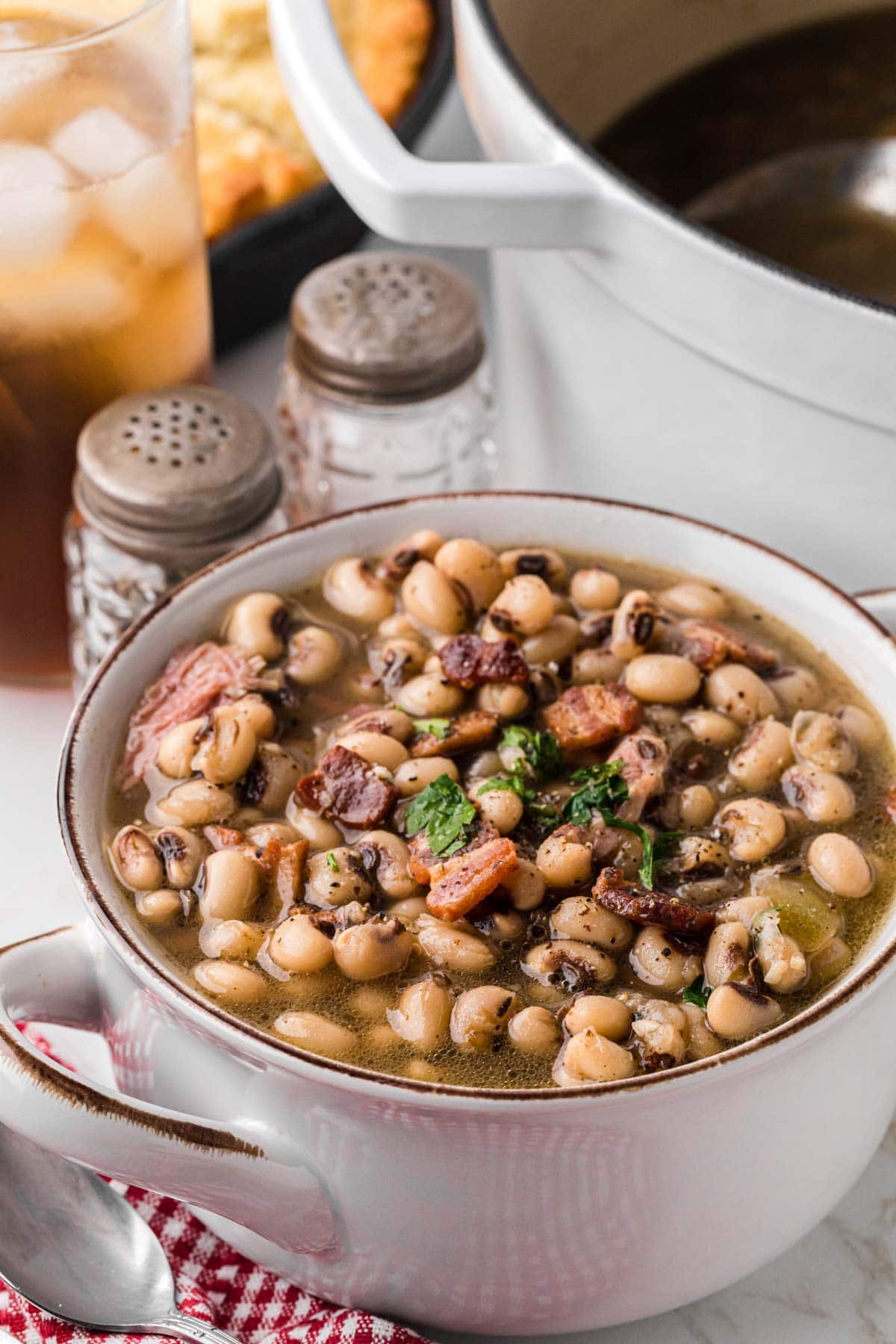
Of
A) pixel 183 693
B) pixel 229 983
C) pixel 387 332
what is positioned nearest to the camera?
pixel 229 983

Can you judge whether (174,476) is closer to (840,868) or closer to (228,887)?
(228,887)

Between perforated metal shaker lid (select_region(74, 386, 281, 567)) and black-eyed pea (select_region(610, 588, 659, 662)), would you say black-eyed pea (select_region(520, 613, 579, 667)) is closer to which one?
black-eyed pea (select_region(610, 588, 659, 662))

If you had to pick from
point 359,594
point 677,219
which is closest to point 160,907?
point 359,594

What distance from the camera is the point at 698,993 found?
107 centimetres

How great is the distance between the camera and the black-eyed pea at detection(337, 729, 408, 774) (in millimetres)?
1196

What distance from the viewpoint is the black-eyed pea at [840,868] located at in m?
1.12

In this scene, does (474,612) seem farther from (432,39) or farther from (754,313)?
(432,39)

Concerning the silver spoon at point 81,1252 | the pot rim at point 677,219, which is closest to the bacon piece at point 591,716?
the pot rim at point 677,219

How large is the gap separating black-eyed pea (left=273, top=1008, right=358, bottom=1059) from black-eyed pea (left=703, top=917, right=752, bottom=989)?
237mm

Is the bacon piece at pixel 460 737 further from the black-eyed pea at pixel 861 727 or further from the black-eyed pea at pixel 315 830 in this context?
the black-eyed pea at pixel 861 727

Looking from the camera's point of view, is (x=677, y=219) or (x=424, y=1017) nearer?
(x=424, y=1017)

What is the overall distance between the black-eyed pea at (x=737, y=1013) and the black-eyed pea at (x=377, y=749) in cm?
31

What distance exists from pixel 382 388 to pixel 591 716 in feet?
1.81

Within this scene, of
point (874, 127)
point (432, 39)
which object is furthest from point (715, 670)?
point (432, 39)
